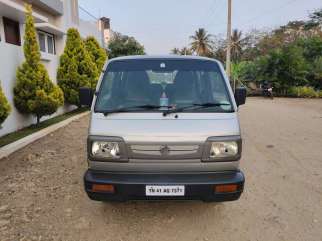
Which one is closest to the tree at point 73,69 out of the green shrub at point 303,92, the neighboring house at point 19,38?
the neighboring house at point 19,38

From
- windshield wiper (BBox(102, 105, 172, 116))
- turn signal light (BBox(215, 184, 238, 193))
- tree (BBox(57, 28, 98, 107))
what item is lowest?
turn signal light (BBox(215, 184, 238, 193))

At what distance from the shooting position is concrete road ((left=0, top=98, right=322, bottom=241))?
315 cm

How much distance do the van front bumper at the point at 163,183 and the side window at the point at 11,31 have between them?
24.9 feet

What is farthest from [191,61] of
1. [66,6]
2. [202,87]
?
[66,6]

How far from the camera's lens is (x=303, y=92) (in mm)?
20188

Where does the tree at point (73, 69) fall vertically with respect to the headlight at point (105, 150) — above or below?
above

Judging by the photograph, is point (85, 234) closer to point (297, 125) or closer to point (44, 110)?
point (44, 110)

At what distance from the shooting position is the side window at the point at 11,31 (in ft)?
28.4

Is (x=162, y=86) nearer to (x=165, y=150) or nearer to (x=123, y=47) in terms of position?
(x=165, y=150)

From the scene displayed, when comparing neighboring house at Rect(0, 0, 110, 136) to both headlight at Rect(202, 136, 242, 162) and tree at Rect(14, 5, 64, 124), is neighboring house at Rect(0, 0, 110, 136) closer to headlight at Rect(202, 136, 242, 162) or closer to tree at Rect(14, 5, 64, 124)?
tree at Rect(14, 5, 64, 124)

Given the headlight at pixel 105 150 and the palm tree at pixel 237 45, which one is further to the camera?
the palm tree at pixel 237 45

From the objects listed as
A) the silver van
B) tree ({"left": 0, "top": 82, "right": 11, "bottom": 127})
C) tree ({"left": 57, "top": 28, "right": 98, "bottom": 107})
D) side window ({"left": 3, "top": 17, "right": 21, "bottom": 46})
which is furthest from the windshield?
tree ({"left": 57, "top": 28, "right": 98, "bottom": 107})

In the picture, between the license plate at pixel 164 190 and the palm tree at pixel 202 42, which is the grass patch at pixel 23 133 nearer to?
the license plate at pixel 164 190

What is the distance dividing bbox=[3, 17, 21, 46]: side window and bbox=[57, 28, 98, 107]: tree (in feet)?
8.13
